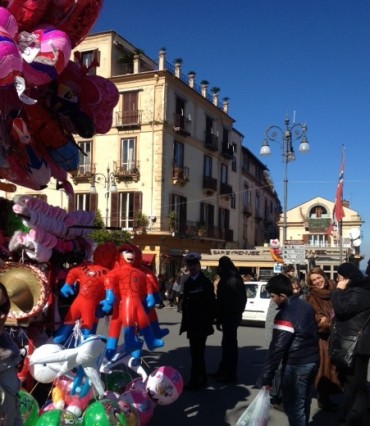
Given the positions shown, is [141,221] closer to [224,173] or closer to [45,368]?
[224,173]

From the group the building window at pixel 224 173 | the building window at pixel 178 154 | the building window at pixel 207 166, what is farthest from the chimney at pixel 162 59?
the building window at pixel 224 173

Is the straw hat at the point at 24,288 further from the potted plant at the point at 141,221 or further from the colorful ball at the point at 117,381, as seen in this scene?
the potted plant at the point at 141,221

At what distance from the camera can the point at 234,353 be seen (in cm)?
775

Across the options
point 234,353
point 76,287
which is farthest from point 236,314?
point 76,287

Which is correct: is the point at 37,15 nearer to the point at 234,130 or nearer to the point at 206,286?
the point at 206,286

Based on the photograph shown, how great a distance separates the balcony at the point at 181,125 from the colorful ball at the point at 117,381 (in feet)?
94.1

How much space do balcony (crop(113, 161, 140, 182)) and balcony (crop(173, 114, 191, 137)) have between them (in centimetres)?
350

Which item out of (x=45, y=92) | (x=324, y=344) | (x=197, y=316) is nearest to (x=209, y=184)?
(x=197, y=316)

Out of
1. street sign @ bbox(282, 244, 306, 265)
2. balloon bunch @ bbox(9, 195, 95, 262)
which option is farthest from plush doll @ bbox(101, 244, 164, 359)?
street sign @ bbox(282, 244, 306, 265)

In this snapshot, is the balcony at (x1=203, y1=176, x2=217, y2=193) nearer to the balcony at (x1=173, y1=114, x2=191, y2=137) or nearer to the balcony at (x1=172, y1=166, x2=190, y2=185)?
the balcony at (x1=172, y1=166, x2=190, y2=185)

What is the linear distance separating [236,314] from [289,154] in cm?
1315

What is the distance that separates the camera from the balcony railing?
123 ft

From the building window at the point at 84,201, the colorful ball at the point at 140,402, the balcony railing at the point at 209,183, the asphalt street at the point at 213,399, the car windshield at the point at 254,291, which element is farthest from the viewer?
the balcony railing at the point at 209,183

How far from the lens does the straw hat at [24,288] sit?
16.4ft
